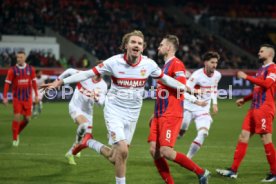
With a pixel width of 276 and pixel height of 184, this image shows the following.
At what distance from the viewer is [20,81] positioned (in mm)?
13578

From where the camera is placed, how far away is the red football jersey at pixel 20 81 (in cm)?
1352

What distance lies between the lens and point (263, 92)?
9.13m

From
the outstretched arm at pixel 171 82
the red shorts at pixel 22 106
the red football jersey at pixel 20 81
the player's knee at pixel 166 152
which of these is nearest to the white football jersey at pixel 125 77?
the outstretched arm at pixel 171 82

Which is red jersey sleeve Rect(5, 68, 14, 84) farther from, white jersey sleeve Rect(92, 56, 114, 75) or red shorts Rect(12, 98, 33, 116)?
white jersey sleeve Rect(92, 56, 114, 75)

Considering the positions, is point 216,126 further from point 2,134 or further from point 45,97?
point 45,97

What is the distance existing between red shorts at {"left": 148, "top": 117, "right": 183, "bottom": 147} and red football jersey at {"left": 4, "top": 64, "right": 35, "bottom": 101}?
20.7ft

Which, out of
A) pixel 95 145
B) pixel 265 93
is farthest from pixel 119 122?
pixel 265 93

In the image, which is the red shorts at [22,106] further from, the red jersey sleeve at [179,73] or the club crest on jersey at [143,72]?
the club crest on jersey at [143,72]

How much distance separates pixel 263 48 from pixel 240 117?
12.9 meters

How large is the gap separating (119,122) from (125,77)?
2.09ft

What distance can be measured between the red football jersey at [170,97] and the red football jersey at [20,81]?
6201 millimetres

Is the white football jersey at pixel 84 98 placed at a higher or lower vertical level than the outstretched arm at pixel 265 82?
lower

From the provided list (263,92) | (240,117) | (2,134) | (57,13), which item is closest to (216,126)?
(240,117)

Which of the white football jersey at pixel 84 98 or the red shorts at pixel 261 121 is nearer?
the red shorts at pixel 261 121
